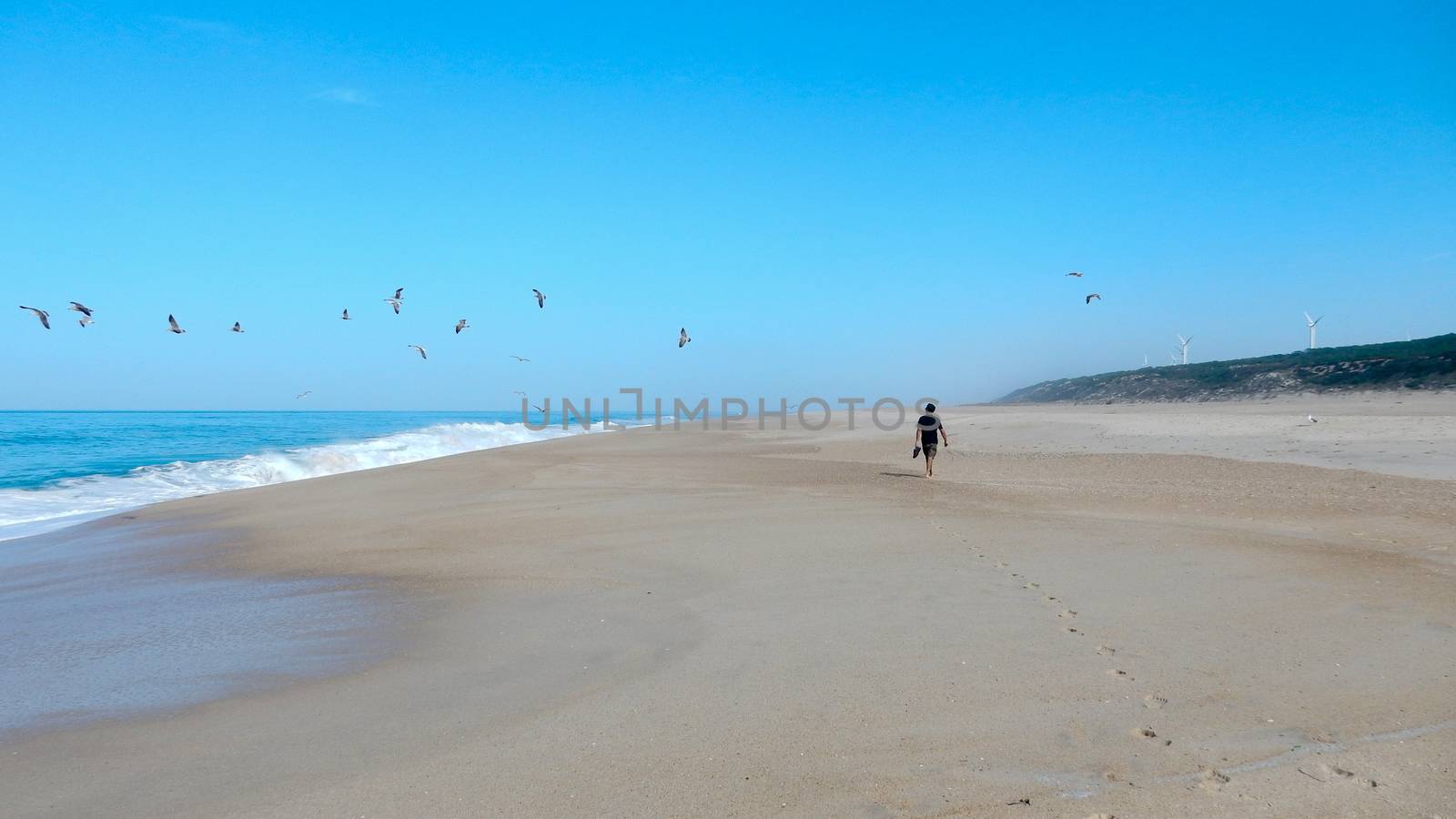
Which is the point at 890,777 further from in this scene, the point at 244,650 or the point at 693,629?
the point at 244,650

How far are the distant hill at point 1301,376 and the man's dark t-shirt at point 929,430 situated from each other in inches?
1335

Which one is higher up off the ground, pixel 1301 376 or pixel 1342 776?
pixel 1301 376

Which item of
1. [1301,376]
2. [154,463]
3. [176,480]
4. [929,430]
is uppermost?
[1301,376]

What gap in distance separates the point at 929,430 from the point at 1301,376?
45.8 m

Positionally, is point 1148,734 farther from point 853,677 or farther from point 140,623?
point 140,623

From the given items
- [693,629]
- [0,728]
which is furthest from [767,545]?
[0,728]

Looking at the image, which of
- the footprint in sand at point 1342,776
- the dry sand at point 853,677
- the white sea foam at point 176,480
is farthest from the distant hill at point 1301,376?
the white sea foam at point 176,480

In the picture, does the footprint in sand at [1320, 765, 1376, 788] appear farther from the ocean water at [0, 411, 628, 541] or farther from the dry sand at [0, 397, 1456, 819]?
the ocean water at [0, 411, 628, 541]

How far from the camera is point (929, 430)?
17.5 m

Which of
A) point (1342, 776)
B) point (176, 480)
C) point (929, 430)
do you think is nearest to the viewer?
point (1342, 776)

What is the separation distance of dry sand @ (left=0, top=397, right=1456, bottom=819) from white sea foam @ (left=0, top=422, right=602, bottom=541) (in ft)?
18.1

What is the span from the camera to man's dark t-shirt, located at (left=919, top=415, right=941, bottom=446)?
56.4 ft

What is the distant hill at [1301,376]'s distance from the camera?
41.4 m

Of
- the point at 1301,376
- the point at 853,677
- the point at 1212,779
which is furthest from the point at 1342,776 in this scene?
the point at 1301,376
